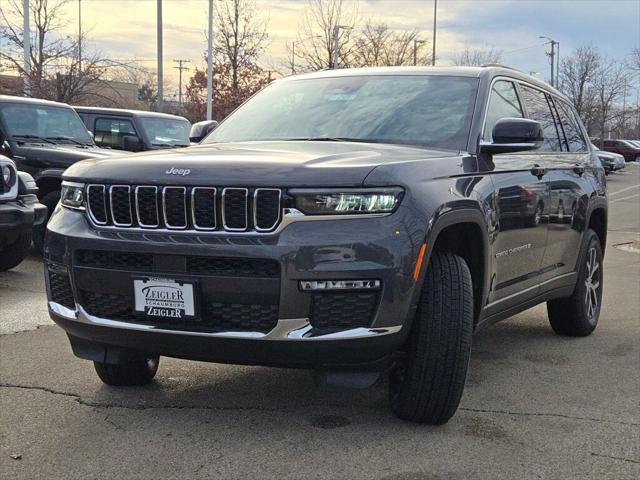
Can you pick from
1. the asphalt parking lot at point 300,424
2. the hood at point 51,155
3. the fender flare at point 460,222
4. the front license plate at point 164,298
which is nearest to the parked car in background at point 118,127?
the hood at point 51,155

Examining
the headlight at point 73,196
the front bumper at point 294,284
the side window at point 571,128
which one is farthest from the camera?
the side window at point 571,128

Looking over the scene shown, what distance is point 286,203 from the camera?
10.9 ft

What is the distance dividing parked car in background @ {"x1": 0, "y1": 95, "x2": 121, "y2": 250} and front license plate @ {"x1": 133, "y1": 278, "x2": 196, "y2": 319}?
5916 mm

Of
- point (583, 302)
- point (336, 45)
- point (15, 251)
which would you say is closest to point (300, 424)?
point (583, 302)

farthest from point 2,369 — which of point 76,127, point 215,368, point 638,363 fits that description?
point 76,127

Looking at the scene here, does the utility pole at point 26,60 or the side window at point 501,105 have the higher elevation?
the utility pole at point 26,60

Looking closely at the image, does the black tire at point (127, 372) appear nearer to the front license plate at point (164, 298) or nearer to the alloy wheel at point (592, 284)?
the front license plate at point (164, 298)

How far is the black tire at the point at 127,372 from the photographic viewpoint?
14.1ft

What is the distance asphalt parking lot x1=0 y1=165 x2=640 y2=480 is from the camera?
336 centimetres

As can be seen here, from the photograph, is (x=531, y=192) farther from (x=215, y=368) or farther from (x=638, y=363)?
(x=215, y=368)

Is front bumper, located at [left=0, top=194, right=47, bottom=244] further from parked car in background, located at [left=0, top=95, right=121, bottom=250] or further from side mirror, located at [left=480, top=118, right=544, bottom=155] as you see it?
side mirror, located at [left=480, top=118, right=544, bottom=155]

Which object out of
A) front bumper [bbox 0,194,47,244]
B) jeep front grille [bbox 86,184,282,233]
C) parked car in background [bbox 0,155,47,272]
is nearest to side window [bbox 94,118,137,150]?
parked car in background [bbox 0,155,47,272]

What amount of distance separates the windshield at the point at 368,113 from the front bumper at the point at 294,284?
114cm

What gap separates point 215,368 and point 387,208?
6.30 ft
